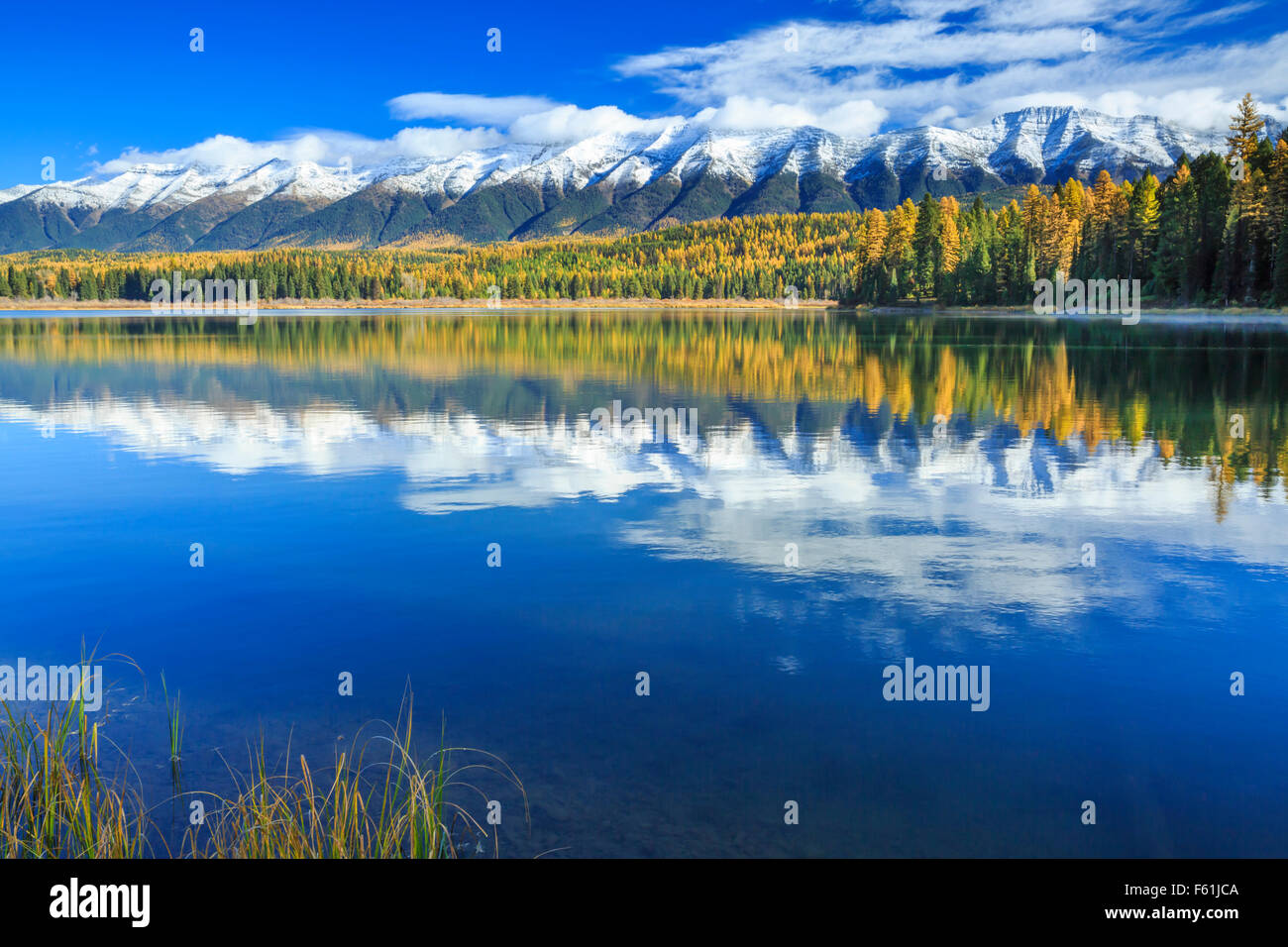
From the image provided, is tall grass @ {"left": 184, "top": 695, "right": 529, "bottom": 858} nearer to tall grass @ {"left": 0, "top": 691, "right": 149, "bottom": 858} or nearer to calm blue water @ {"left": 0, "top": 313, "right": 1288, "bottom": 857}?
calm blue water @ {"left": 0, "top": 313, "right": 1288, "bottom": 857}

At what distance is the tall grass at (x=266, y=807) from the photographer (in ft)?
23.8

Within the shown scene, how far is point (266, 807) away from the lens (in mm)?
7621

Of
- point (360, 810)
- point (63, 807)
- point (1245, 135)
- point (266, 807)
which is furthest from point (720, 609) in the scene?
point (1245, 135)

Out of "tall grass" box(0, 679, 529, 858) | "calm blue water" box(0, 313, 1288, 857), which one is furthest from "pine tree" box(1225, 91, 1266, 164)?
"tall grass" box(0, 679, 529, 858)

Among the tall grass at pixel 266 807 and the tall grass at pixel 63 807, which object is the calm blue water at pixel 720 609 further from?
the tall grass at pixel 63 807

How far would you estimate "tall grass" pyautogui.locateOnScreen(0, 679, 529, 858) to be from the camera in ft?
23.8

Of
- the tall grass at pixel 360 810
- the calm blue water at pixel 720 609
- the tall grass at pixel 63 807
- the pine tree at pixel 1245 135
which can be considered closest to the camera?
→ the tall grass at pixel 360 810

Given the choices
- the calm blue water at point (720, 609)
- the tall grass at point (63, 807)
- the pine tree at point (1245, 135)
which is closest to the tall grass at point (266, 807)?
the tall grass at point (63, 807)

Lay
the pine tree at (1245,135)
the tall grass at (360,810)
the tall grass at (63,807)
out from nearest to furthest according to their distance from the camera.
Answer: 1. the tall grass at (360,810)
2. the tall grass at (63,807)
3. the pine tree at (1245,135)

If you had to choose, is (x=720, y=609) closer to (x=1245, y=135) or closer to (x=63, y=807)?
(x=63, y=807)

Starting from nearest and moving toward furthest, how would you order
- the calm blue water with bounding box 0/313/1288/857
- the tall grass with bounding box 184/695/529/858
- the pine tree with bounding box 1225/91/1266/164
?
the tall grass with bounding box 184/695/529/858 < the calm blue water with bounding box 0/313/1288/857 < the pine tree with bounding box 1225/91/1266/164

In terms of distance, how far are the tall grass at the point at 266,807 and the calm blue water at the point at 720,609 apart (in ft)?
1.00

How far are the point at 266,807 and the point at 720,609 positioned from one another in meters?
6.48

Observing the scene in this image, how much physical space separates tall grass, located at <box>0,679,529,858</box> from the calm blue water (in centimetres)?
31
